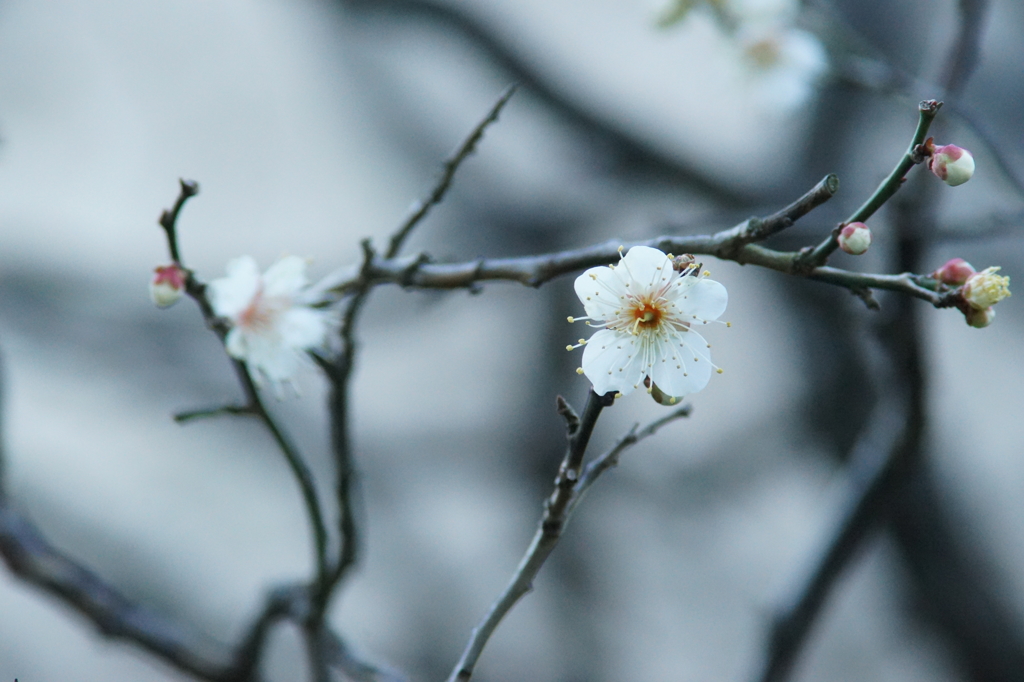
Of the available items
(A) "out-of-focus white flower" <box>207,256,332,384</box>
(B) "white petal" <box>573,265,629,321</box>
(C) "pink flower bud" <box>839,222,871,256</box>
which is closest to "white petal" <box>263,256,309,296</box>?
(A) "out-of-focus white flower" <box>207,256,332,384</box>

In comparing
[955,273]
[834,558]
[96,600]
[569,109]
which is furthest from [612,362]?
[569,109]

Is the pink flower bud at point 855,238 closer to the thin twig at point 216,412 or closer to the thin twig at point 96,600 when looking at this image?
the thin twig at point 216,412

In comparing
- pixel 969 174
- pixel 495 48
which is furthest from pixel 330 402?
pixel 495 48

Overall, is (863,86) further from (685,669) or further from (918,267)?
(685,669)

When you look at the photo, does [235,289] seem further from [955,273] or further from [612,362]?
[955,273]

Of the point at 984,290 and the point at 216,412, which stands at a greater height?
the point at 984,290

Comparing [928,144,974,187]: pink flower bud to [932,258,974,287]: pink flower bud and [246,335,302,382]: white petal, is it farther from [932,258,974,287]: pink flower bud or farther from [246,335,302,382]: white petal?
[246,335,302,382]: white petal
